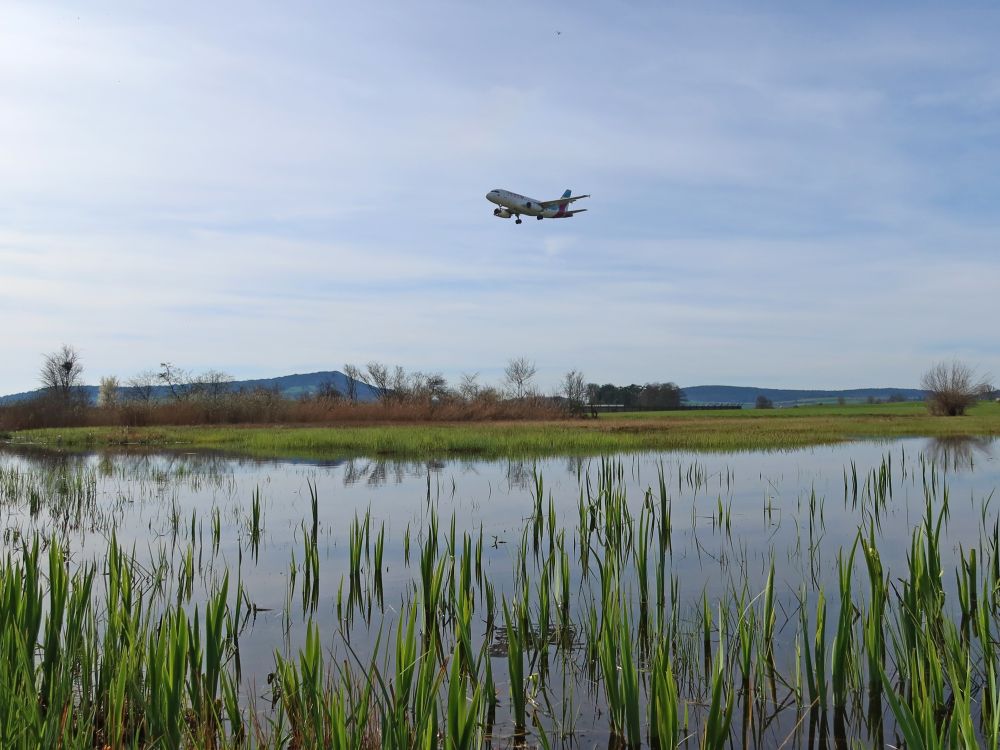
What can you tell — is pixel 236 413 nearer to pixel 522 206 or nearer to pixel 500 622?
pixel 522 206

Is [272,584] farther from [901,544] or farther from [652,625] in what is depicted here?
[901,544]

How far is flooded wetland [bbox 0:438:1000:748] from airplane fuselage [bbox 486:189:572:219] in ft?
107

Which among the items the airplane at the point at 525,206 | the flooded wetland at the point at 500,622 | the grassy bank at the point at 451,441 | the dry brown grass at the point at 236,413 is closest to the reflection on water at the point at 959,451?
the grassy bank at the point at 451,441

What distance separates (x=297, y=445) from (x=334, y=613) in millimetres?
25285

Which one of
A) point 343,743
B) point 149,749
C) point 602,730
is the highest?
point 343,743

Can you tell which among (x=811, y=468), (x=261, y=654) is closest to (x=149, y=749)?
(x=261, y=654)

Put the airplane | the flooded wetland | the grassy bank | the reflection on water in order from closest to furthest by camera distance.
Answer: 1. the flooded wetland
2. the reflection on water
3. the grassy bank
4. the airplane

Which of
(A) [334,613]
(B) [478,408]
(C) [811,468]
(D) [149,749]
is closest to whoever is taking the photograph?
(D) [149,749]

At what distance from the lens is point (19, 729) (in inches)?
158

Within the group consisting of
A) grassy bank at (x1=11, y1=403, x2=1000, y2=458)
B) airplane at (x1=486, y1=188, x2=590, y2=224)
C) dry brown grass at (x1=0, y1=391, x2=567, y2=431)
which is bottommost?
grassy bank at (x1=11, y1=403, x2=1000, y2=458)

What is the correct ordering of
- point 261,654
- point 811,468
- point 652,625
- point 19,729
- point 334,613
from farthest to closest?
point 811,468, point 334,613, point 652,625, point 261,654, point 19,729

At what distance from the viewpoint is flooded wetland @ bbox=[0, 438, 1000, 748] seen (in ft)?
14.2

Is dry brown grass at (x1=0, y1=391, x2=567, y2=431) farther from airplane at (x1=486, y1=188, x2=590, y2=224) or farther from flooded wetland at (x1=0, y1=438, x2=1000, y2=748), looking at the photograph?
flooded wetland at (x1=0, y1=438, x2=1000, y2=748)

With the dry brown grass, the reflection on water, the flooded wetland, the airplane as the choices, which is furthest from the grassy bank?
the airplane
